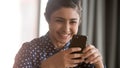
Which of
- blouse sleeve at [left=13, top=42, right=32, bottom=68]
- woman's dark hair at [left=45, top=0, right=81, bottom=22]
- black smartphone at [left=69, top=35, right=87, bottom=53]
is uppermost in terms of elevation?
woman's dark hair at [left=45, top=0, right=81, bottom=22]

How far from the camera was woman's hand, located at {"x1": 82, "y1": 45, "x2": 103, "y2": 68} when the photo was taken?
2.58 ft

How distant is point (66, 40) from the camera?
87cm

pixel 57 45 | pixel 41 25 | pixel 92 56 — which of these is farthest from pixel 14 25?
pixel 92 56

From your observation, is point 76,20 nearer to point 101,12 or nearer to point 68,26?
point 68,26

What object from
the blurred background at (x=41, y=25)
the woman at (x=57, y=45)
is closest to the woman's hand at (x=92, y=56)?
the woman at (x=57, y=45)

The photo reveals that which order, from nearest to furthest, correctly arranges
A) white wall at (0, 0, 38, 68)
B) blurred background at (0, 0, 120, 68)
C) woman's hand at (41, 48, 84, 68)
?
woman's hand at (41, 48, 84, 68) < blurred background at (0, 0, 120, 68) < white wall at (0, 0, 38, 68)

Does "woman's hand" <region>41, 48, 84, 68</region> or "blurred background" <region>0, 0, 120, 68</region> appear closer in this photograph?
"woman's hand" <region>41, 48, 84, 68</region>

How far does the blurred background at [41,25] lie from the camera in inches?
64.1

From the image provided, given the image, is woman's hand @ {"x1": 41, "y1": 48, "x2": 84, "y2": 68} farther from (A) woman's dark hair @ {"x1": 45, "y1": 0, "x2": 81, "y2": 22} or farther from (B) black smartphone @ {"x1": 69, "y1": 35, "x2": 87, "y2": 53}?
(A) woman's dark hair @ {"x1": 45, "y1": 0, "x2": 81, "y2": 22}

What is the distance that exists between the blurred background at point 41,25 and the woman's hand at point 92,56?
30.6 inches

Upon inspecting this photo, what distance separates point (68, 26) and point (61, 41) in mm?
79

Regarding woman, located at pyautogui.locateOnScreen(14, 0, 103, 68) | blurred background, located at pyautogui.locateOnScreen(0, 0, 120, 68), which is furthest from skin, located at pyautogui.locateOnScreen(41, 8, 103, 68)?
blurred background, located at pyautogui.locateOnScreen(0, 0, 120, 68)

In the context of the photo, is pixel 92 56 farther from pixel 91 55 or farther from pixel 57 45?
pixel 57 45

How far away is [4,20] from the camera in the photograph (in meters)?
1.74
